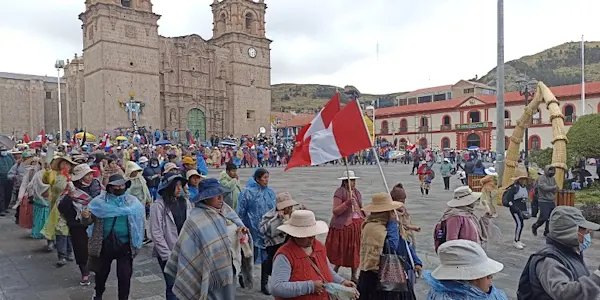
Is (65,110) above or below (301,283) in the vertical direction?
above

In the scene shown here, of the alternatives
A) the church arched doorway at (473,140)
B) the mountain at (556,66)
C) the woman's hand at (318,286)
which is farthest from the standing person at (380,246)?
the mountain at (556,66)

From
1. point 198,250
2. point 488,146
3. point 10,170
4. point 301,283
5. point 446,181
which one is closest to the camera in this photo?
point 301,283

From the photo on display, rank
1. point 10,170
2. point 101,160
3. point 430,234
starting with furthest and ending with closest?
point 10,170, point 101,160, point 430,234

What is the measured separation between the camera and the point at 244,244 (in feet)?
13.2

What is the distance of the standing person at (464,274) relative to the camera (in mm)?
2283

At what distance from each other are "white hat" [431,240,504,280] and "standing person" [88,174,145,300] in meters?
3.29

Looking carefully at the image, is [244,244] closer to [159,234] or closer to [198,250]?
[198,250]

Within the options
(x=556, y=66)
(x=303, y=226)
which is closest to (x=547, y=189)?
(x=303, y=226)

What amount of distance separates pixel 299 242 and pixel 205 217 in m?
1.00

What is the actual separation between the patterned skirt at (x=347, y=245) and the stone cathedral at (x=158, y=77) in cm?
3667

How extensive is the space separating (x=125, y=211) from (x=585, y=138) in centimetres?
1429

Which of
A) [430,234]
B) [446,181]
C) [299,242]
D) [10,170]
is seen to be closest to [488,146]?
[446,181]

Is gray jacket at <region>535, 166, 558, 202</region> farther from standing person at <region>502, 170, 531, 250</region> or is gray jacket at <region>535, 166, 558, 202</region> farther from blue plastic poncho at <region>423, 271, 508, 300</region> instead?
blue plastic poncho at <region>423, 271, 508, 300</region>

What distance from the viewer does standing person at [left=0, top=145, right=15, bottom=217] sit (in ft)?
33.8
